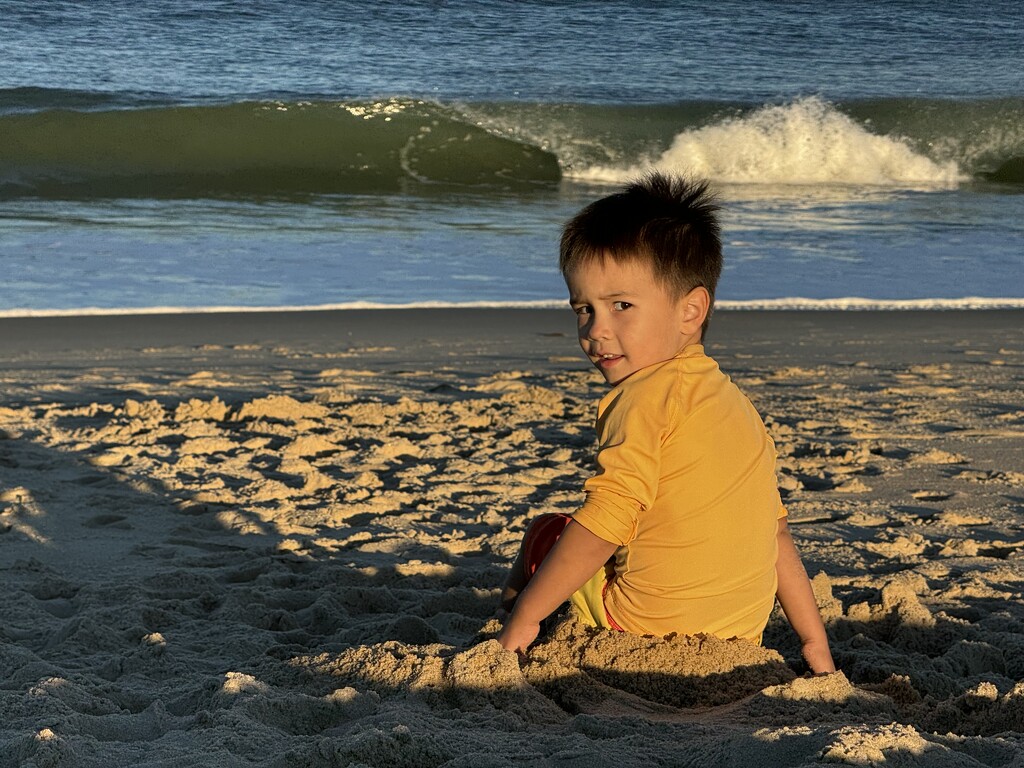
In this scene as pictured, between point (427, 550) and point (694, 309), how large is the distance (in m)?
1.50

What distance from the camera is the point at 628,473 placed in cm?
219

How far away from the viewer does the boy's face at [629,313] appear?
224 centimetres

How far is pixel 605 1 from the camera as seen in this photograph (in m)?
23.6

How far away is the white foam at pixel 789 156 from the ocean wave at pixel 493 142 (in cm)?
2

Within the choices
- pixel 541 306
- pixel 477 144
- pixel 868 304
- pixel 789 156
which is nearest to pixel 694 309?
pixel 541 306

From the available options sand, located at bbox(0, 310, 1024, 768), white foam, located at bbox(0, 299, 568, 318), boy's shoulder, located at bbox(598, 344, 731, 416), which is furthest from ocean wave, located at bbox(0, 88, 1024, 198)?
boy's shoulder, located at bbox(598, 344, 731, 416)

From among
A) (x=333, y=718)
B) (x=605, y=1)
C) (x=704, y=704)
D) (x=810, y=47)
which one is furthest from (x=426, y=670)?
(x=605, y=1)

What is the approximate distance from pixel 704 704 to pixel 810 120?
1638 cm

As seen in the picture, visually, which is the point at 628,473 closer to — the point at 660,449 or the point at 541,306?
the point at 660,449

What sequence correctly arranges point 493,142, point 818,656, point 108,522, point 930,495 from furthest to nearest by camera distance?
point 493,142, point 930,495, point 108,522, point 818,656

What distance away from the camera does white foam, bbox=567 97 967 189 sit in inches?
639

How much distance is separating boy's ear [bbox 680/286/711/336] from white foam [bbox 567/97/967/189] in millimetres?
13988

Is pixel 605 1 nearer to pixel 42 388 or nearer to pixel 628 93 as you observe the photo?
pixel 628 93

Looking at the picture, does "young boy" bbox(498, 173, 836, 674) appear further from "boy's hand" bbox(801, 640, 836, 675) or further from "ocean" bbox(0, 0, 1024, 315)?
"ocean" bbox(0, 0, 1024, 315)
